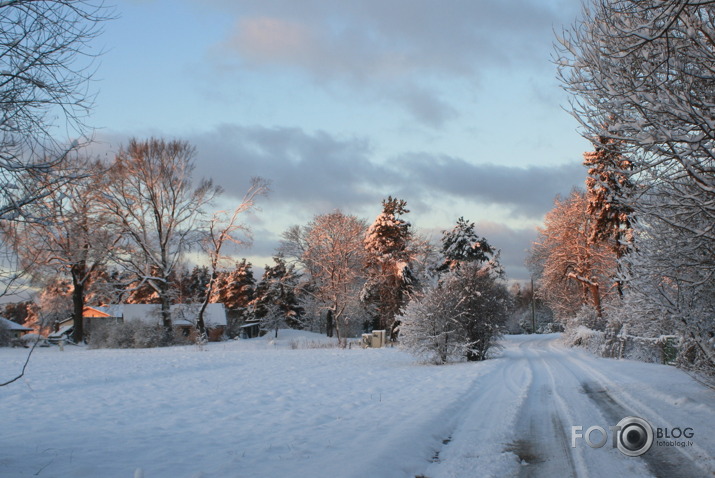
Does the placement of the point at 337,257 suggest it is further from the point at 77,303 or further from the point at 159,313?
the point at 77,303

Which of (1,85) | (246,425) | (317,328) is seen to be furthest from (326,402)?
(317,328)

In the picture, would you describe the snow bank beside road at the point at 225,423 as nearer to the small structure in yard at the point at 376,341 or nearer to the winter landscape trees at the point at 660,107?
the winter landscape trees at the point at 660,107

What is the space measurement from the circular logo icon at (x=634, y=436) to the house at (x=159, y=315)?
31.3m

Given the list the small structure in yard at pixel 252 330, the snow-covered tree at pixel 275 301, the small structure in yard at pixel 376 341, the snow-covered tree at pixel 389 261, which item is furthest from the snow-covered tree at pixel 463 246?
Result: the small structure in yard at pixel 252 330

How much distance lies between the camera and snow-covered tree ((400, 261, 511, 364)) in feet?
67.9

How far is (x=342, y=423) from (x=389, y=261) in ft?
102

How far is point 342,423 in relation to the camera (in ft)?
28.0

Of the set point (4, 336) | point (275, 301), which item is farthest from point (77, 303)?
point (275, 301)

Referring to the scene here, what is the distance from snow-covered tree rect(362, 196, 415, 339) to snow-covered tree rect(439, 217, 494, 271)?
4.26 meters

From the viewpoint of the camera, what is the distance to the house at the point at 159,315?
1406 inches

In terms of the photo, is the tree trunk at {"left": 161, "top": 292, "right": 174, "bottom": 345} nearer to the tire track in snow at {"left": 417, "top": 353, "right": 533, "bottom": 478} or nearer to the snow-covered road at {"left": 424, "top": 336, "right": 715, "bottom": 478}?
the snow-covered road at {"left": 424, "top": 336, "right": 715, "bottom": 478}

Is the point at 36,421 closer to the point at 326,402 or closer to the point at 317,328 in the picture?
the point at 326,402

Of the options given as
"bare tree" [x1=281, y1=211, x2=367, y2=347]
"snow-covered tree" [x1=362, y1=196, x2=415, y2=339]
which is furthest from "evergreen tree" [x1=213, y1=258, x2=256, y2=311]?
"snow-covered tree" [x1=362, y1=196, x2=415, y2=339]

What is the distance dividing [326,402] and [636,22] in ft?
29.4
